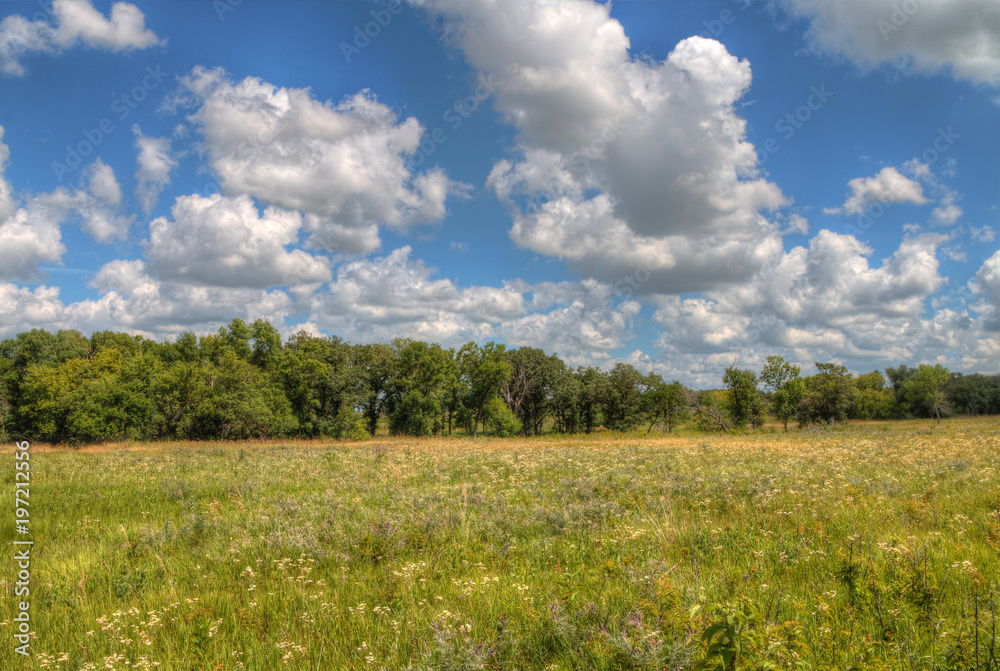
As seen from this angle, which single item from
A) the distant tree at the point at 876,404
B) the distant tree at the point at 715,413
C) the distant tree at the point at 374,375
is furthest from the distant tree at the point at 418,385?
the distant tree at the point at 876,404

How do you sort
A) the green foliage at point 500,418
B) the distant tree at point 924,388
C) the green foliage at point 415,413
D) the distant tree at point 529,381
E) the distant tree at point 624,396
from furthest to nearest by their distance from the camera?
the distant tree at point 924,388
the distant tree at point 529,381
the distant tree at point 624,396
the green foliage at point 500,418
the green foliage at point 415,413

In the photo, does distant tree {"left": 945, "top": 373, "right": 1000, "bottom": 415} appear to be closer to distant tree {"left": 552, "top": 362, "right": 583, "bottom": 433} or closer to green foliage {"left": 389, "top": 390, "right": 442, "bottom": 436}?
distant tree {"left": 552, "top": 362, "right": 583, "bottom": 433}

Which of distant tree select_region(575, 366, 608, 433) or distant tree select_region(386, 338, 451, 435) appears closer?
distant tree select_region(386, 338, 451, 435)

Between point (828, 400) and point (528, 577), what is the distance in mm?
83055

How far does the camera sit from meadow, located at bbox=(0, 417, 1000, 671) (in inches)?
142

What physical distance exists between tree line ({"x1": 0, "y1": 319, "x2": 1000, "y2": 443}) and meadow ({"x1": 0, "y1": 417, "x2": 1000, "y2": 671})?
58.6m

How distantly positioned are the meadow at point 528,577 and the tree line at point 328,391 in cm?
5864

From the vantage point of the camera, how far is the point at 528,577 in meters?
5.51

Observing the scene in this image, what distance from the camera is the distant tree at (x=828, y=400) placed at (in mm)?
70188

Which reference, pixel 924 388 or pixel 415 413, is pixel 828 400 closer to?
pixel 415 413

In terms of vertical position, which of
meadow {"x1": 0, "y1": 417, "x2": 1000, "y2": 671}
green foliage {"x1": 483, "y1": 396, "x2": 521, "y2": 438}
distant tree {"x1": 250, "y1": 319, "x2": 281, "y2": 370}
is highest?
distant tree {"x1": 250, "y1": 319, "x2": 281, "y2": 370}

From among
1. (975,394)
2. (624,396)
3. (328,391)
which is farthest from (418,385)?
(975,394)

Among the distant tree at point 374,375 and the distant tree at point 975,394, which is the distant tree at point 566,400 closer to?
the distant tree at point 374,375

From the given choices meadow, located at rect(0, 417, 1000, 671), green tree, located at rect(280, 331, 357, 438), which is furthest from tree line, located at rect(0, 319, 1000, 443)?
meadow, located at rect(0, 417, 1000, 671)
